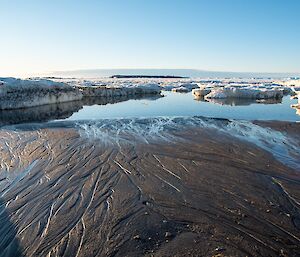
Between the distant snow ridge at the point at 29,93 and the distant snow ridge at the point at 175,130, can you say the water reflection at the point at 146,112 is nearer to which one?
the distant snow ridge at the point at 29,93

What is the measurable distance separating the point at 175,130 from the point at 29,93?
18.1 meters

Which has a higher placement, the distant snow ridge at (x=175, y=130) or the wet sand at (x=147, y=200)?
the wet sand at (x=147, y=200)

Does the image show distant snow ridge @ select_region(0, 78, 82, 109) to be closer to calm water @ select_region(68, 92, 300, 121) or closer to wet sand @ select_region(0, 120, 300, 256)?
calm water @ select_region(68, 92, 300, 121)

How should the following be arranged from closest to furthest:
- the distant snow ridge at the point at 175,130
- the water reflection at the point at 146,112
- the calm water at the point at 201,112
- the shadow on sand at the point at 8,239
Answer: the shadow on sand at the point at 8,239 → the distant snow ridge at the point at 175,130 → the water reflection at the point at 146,112 → the calm water at the point at 201,112

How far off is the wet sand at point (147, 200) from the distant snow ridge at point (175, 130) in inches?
17.1

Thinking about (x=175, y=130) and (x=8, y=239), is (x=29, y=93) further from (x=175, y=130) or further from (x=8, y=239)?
(x=8, y=239)

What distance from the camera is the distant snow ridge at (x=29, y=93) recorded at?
25.3 metres

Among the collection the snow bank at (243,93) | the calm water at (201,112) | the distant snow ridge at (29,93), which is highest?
the distant snow ridge at (29,93)

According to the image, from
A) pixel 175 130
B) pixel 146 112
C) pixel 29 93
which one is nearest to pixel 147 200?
pixel 175 130

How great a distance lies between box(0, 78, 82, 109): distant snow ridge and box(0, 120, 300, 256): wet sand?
1555 cm

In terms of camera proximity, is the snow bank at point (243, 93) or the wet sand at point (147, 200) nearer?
the wet sand at point (147, 200)

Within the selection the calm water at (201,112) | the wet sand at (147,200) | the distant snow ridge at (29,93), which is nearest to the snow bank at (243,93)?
the calm water at (201,112)

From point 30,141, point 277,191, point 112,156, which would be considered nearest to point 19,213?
point 112,156

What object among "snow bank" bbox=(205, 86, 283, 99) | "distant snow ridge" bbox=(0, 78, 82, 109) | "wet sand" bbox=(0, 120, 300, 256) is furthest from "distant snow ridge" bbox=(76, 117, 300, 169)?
"snow bank" bbox=(205, 86, 283, 99)
